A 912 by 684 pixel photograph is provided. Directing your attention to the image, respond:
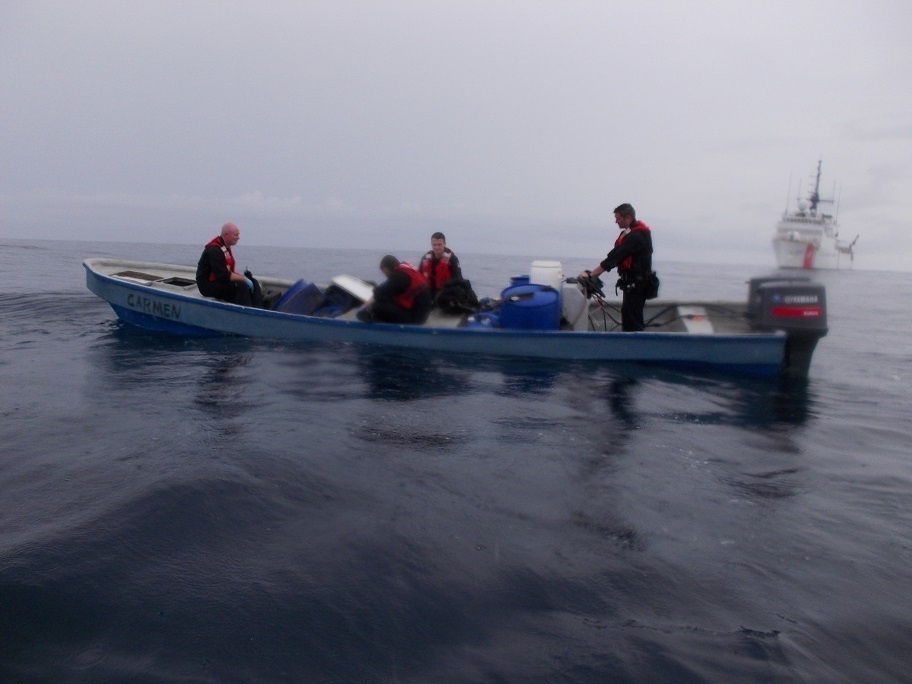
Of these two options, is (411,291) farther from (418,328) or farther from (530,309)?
(530,309)

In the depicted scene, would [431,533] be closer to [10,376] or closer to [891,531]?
[891,531]

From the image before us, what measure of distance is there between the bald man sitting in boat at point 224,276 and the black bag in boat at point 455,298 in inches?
109

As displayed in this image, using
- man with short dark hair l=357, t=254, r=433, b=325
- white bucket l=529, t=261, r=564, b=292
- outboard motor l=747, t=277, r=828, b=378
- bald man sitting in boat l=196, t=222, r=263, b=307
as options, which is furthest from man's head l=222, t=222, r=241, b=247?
outboard motor l=747, t=277, r=828, b=378

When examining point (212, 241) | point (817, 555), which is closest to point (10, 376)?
point (212, 241)

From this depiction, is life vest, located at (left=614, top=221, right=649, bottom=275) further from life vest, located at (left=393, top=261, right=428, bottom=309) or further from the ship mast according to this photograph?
the ship mast

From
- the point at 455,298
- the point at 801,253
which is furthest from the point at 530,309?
the point at 801,253

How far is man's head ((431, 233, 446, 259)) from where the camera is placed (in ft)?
32.1

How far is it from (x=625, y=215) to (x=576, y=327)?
1.68m

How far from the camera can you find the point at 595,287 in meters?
9.43

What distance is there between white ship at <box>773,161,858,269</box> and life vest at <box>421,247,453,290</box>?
78102 mm

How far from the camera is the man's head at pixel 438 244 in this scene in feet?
32.1

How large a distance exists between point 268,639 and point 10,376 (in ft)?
20.4

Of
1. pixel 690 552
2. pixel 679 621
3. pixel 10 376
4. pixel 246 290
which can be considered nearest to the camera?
pixel 679 621

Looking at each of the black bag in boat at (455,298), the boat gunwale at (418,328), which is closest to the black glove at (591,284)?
the boat gunwale at (418,328)
